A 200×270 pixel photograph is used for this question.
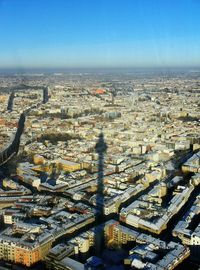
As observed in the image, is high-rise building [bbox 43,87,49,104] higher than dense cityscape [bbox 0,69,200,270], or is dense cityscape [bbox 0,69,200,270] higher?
high-rise building [bbox 43,87,49,104]

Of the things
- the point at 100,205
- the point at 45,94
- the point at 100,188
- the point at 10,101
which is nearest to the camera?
the point at 100,205

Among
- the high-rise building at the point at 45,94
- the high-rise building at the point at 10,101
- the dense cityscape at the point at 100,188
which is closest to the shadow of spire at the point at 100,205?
the dense cityscape at the point at 100,188

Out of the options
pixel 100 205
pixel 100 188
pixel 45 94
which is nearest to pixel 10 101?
→ pixel 45 94

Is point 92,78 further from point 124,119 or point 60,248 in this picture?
point 60,248

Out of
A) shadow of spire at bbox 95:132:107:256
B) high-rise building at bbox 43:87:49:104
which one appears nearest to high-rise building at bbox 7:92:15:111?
high-rise building at bbox 43:87:49:104

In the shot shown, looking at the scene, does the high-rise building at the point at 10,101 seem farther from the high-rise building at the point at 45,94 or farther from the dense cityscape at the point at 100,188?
the high-rise building at the point at 45,94

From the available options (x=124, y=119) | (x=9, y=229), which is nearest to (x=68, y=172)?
(x=9, y=229)

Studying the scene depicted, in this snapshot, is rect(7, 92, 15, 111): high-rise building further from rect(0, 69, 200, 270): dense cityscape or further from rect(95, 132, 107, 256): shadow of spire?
rect(95, 132, 107, 256): shadow of spire

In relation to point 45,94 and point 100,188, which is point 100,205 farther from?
point 45,94
